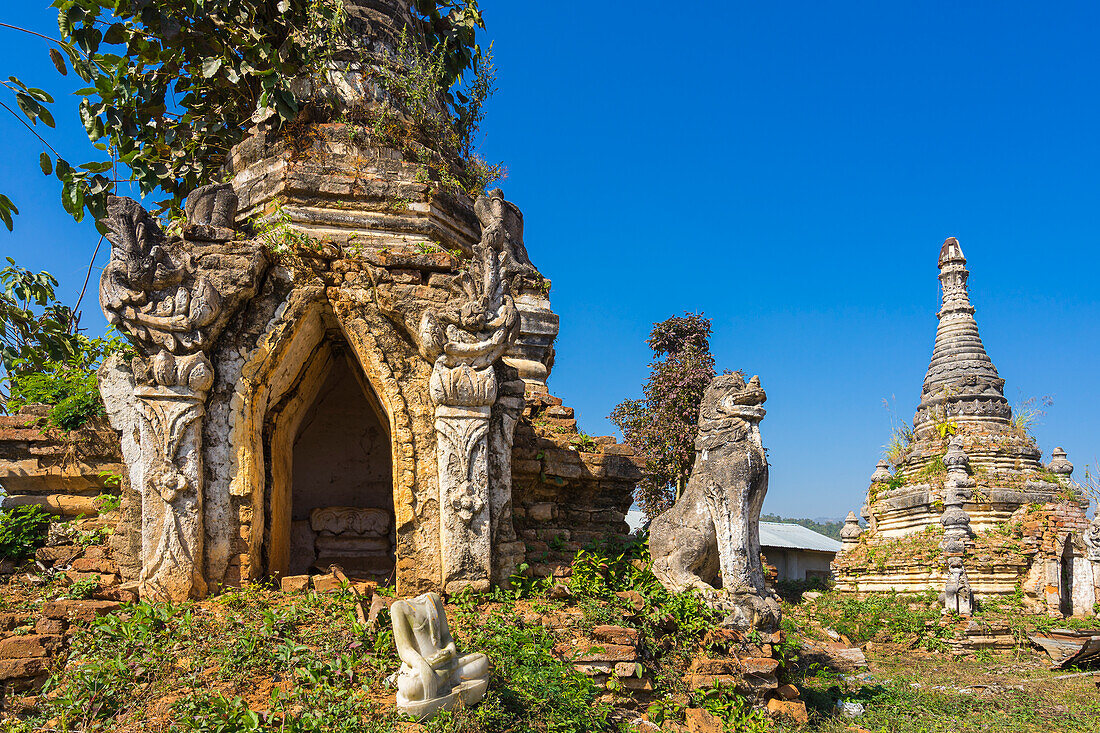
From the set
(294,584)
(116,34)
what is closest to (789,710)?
(294,584)

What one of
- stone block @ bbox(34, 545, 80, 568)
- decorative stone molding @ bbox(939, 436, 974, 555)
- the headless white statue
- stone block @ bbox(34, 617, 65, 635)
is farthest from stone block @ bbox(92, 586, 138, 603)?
decorative stone molding @ bbox(939, 436, 974, 555)

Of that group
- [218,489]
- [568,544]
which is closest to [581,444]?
[568,544]

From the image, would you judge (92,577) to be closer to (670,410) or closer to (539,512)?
(539,512)

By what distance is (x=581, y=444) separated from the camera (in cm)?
963

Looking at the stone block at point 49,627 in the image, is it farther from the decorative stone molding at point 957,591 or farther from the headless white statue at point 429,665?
the decorative stone molding at point 957,591

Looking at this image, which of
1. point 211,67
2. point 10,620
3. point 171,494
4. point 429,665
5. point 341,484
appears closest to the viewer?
point 429,665

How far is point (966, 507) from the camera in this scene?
1908 cm

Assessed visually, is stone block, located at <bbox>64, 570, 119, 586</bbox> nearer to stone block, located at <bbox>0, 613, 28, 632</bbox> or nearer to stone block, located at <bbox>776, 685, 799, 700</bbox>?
stone block, located at <bbox>0, 613, 28, 632</bbox>

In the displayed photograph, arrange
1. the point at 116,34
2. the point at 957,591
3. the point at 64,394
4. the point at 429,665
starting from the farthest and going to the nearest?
the point at 957,591 → the point at 116,34 → the point at 64,394 → the point at 429,665

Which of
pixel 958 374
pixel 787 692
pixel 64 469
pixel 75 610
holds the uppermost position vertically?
pixel 958 374

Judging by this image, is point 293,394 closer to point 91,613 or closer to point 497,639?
point 91,613

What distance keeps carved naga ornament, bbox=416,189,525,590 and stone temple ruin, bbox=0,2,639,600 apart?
2cm

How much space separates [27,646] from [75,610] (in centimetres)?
47

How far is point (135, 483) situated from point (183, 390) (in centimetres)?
94
